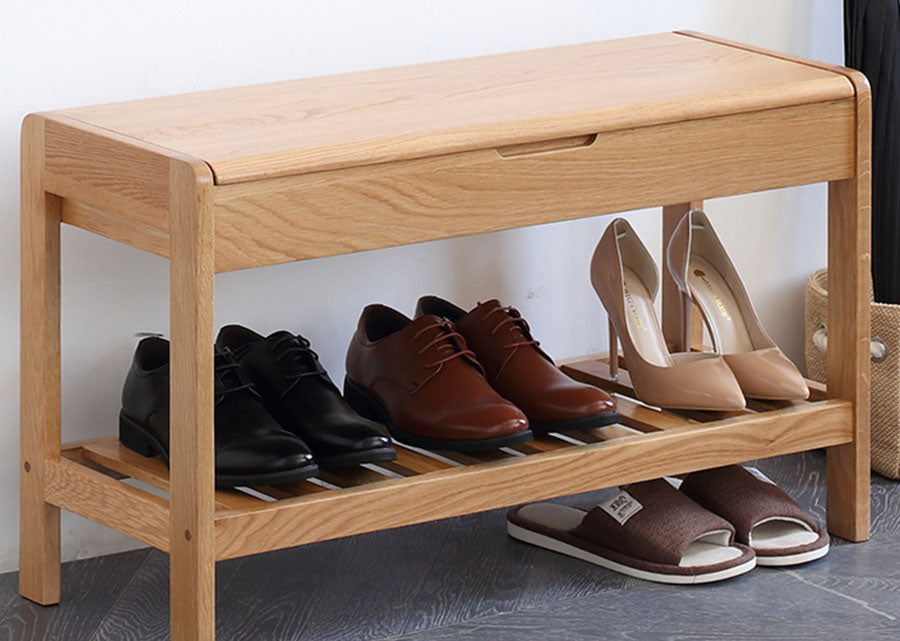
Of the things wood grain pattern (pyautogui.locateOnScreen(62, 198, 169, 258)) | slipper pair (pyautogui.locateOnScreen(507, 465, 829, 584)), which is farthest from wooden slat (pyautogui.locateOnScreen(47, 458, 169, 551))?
slipper pair (pyautogui.locateOnScreen(507, 465, 829, 584))

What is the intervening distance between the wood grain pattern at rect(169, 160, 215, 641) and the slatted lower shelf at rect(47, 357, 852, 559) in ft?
0.10

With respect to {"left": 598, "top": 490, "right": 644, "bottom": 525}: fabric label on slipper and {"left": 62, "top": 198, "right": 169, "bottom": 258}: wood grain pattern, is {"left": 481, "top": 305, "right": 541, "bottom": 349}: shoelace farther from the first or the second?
{"left": 62, "top": 198, "right": 169, "bottom": 258}: wood grain pattern

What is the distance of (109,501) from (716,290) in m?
0.77

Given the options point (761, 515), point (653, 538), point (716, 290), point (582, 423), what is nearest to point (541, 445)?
point (582, 423)

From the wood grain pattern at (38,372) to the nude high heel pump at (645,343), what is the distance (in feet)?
2.04

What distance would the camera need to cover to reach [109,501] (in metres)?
1.48

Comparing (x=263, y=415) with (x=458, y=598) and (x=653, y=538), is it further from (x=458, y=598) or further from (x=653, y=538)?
(x=653, y=538)

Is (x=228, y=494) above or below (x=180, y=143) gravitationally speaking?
below

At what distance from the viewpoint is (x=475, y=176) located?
1417 mm

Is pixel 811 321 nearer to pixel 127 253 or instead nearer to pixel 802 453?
pixel 802 453

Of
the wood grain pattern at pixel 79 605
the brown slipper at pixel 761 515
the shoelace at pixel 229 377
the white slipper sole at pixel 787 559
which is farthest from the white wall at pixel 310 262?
the white slipper sole at pixel 787 559

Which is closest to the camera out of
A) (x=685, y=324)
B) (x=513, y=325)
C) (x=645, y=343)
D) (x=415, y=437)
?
(x=415, y=437)

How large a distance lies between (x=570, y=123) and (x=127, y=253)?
Answer: 54cm

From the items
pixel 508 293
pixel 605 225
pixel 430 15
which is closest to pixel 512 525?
pixel 508 293
